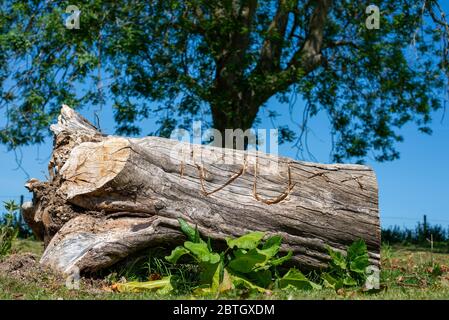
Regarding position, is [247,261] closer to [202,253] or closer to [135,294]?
[202,253]

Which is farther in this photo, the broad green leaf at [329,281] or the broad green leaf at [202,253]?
the broad green leaf at [329,281]

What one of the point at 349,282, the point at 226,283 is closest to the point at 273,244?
the point at 226,283

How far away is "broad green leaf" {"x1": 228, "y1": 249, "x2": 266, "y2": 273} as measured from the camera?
587 cm

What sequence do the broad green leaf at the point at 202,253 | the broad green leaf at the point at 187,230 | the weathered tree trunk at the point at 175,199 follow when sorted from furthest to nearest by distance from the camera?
the weathered tree trunk at the point at 175,199, the broad green leaf at the point at 187,230, the broad green leaf at the point at 202,253

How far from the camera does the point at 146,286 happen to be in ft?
19.0

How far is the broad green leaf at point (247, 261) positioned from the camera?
231 inches

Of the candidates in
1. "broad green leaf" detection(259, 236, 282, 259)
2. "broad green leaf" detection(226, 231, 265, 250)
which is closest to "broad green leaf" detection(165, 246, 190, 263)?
"broad green leaf" detection(226, 231, 265, 250)

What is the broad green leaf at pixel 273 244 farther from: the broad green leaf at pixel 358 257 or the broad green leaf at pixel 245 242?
the broad green leaf at pixel 358 257

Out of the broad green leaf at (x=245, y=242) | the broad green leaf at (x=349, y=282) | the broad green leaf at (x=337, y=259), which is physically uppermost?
the broad green leaf at (x=245, y=242)

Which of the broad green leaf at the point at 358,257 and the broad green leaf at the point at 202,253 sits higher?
the broad green leaf at the point at 202,253

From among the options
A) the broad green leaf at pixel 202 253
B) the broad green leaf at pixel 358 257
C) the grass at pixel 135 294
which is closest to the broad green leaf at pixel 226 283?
the grass at pixel 135 294

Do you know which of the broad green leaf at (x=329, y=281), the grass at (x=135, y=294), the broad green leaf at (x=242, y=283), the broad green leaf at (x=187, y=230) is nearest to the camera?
the grass at (x=135, y=294)
